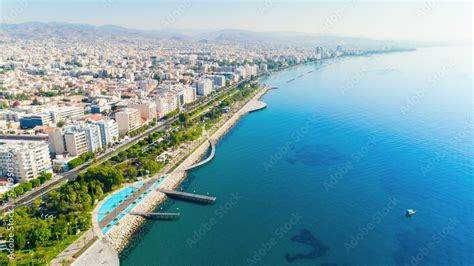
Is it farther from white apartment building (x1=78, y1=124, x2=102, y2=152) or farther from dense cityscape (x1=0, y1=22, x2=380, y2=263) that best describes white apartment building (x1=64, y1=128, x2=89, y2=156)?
white apartment building (x1=78, y1=124, x2=102, y2=152)

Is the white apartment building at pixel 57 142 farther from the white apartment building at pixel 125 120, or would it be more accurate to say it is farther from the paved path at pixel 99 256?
the paved path at pixel 99 256

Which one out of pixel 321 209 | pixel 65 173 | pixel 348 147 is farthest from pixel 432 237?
pixel 65 173

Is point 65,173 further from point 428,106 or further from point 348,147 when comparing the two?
point 428,106

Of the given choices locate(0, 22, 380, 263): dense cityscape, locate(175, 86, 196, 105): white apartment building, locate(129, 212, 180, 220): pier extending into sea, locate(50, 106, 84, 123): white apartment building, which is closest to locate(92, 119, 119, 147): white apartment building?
locate(0, 22, 380, 263): dense cityscape

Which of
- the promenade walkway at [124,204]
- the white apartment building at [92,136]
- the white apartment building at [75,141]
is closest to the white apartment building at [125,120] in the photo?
the white apartment building at [92,136]

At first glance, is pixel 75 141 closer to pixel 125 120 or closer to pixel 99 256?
pixel 125 120

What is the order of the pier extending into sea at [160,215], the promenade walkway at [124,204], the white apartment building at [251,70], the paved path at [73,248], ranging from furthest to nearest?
the white apartment building at [251,70]
the pier extending into sea at [160,215]
the promenade walkway at [124,204]
the paved path at [73,248]

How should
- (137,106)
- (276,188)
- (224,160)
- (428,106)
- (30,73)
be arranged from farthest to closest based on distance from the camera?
→ 1. (30,73)
2. (428,106)
3. (137,106)
4. (224,160)
5. (276,188)
